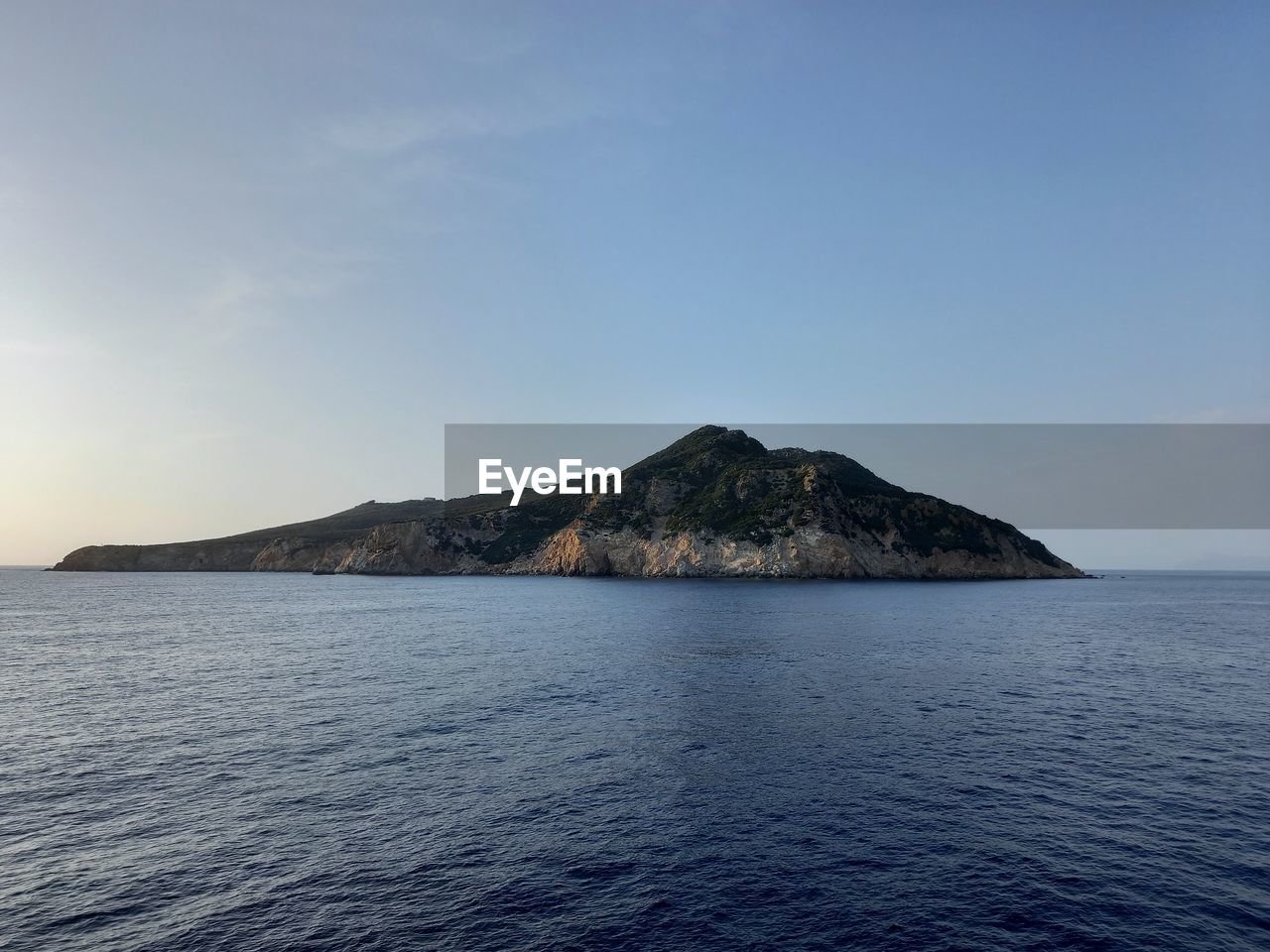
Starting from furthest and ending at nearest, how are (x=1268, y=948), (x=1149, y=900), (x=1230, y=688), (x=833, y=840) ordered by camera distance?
(x=1230, y=688), (x=833, y=840), (x=1149, y=900), (x=1268, y=948)

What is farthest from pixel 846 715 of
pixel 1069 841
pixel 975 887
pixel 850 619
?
pixel 850 619

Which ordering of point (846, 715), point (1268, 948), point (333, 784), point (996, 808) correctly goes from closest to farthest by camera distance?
1. point (1268, 948)
2. point (996, 808)
3. point (333, 784)
4. point (846, 715)

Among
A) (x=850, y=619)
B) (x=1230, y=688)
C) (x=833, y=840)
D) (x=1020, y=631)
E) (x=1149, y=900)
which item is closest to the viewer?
(x=1149, y=900)

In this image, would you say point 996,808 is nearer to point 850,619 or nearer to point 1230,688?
point 1230,688

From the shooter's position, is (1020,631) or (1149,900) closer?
(1149,900)

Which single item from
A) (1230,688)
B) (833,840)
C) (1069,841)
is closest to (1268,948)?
(1069,841)

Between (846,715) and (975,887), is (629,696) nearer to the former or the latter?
(846,715)
